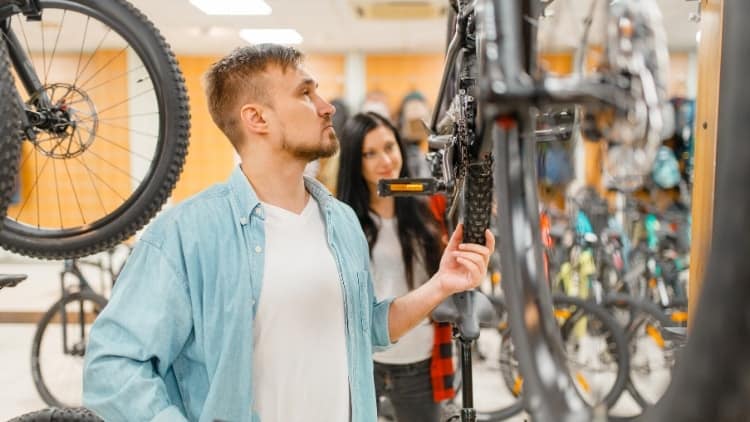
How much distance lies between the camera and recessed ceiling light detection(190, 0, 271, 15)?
13.9 feet

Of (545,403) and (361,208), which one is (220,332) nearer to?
(545,403)

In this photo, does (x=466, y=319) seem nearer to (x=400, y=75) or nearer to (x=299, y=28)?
(x=299, y=28)

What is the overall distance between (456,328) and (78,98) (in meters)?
0.85

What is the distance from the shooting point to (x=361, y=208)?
2027 millimetres

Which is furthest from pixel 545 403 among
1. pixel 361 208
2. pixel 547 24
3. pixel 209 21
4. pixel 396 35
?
pixel 396 35

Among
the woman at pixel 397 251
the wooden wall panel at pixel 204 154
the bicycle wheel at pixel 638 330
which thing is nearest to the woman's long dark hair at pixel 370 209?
the woman at pixel 397 251

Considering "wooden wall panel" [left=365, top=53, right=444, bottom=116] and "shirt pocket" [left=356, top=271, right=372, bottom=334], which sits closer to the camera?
"shirt pocket" [left=356, top=271, right=372, bottom=334]

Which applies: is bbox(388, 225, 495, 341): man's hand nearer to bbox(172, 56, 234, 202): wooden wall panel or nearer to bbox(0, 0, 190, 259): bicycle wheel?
bbox(0, 0, 190, 259): bicycle wheel

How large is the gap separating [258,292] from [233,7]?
3.80 meters

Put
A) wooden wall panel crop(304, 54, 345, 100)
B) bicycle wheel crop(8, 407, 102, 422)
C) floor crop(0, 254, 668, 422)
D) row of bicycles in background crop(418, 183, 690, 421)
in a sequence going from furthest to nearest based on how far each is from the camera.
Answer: wooden wall panel crop(304, 54, 345, 100) < floor crop(0, 254, 668, 422) < row of bicycles in background crop(418, 183, 690, 421) < bicycle wheel crop(8, 407, 102, 422)

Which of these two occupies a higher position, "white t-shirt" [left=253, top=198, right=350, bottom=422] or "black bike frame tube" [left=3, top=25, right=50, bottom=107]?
"black bike frame tube" [left=3, top=25, right=50, bottom=107]

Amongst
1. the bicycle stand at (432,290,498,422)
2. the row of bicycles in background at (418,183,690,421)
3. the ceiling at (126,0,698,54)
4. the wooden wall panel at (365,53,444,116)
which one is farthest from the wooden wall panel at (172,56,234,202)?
the bicycle stand at (432,290,498,422)

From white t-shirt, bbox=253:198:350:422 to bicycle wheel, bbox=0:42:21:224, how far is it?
1.32ft

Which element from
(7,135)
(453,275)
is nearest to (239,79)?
(7,135)
